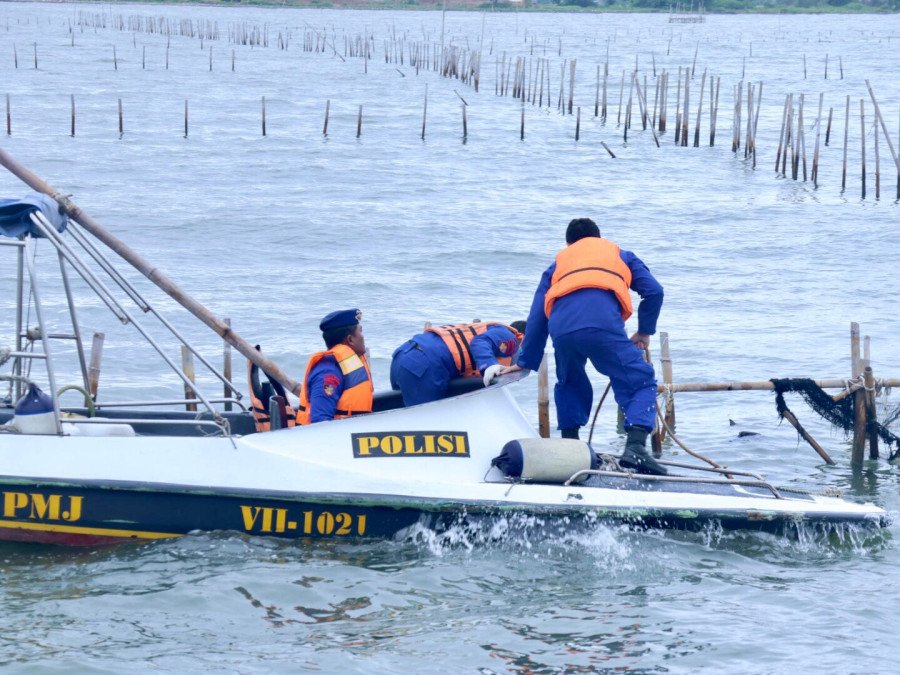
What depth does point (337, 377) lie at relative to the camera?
8.20m

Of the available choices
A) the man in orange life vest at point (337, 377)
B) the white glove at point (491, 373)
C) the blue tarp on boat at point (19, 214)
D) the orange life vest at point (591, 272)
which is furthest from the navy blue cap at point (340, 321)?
the blue tarp on boat at point (19, 214)

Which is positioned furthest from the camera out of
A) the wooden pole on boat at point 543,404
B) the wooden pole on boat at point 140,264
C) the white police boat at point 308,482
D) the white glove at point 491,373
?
the wooden pole on boat at point 543,404

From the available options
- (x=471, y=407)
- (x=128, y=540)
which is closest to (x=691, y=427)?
(x=471, y=407)

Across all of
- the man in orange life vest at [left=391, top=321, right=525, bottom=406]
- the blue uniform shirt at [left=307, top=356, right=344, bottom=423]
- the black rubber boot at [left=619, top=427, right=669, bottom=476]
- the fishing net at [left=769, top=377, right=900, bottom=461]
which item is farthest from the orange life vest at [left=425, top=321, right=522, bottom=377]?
the fishing net at [left=769, top=377, right=900, bottom=461]

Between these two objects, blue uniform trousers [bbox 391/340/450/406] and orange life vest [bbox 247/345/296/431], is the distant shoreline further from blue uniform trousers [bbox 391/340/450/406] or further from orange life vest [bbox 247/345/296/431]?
blue uniform trousers [bbox 391/340/450/406]

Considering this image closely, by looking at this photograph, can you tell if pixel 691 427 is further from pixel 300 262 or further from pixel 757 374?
pixel 300 262

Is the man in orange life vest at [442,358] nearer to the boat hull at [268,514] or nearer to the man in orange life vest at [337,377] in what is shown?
the man in orange life vest at [337,377]

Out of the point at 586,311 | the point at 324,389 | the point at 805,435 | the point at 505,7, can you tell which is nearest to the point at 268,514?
the point at 324,389

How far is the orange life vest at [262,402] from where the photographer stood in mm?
8570

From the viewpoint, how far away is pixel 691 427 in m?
12.4

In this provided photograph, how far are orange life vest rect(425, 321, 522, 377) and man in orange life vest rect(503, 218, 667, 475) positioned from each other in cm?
38

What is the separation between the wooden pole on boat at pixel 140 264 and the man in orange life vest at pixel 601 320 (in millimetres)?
1714

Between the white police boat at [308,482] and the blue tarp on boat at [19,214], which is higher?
the blue tarp on boat at [19,214]

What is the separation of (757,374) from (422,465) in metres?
7.40
